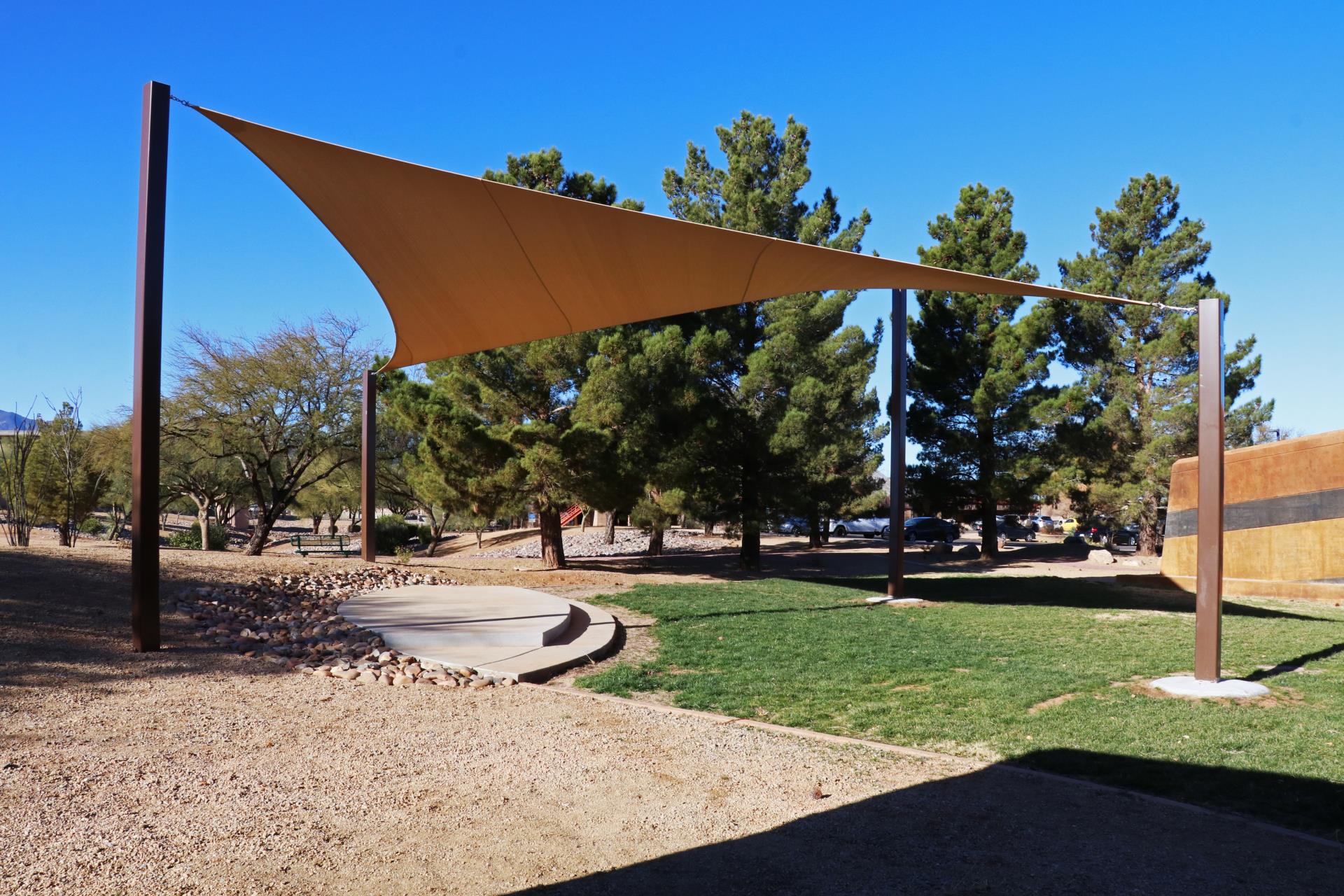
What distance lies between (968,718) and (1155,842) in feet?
6.57

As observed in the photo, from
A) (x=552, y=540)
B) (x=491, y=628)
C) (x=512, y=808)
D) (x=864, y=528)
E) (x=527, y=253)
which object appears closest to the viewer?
(x=512, y=808)

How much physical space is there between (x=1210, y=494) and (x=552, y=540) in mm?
14042

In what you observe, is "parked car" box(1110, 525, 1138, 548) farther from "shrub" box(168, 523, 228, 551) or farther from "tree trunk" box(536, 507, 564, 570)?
"shrub" box(168, 523, 228, 551)

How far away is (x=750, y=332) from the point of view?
66.5ft

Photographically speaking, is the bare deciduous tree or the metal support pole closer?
the metal support pole

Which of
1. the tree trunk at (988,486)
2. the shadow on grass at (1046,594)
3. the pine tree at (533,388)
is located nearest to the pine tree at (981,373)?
the tree trunk at (988,486)

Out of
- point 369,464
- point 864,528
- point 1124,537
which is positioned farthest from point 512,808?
point 864,528

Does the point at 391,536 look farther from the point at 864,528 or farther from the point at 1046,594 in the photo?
the point at 864,528

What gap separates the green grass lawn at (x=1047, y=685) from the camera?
4414 mm

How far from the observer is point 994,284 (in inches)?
287

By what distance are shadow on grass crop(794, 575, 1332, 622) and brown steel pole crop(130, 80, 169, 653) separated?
10.0 m

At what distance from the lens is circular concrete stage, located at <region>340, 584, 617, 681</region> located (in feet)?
22.6

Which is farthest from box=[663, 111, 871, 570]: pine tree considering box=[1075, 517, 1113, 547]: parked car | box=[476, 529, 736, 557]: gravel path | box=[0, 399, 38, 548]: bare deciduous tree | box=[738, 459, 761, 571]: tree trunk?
box=[1075, 517, 1113, 547]: parked car

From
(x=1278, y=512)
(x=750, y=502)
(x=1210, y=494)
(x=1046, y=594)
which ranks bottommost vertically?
(x=1046, y=594)
